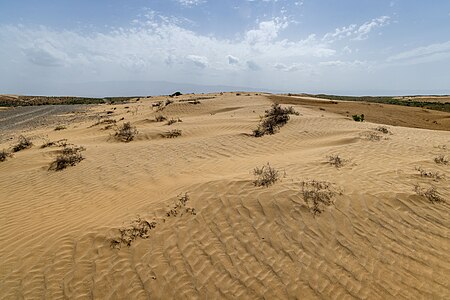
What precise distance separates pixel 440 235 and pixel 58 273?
6306mm

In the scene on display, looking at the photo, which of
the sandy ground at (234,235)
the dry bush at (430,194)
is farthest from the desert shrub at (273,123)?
the dry bush at (430,194)

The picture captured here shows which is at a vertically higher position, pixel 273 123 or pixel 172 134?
pixel 273 123

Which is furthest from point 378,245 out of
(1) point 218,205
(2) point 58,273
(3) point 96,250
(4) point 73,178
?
(4) point 73,178

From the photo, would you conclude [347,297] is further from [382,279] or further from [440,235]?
[440,235]

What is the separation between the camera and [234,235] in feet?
16.2

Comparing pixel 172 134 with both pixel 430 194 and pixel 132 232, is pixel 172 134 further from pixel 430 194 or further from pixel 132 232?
pixel 430 194

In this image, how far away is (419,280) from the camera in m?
4.04

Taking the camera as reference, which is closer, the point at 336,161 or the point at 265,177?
the point at 265,177

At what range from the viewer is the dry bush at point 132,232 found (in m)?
4.98

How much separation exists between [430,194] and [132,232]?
5768mm

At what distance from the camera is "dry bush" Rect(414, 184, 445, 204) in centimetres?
550

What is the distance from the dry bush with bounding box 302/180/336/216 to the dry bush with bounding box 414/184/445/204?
67.1 inches

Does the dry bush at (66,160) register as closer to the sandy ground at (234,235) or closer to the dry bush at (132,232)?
the sandy ground at (234,235)

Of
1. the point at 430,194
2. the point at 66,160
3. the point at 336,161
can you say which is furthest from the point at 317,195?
the point at 66,160
